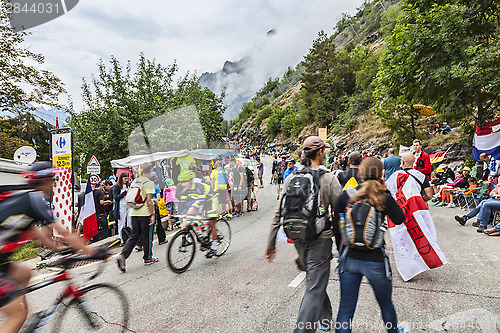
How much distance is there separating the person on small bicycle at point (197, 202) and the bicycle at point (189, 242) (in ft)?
0.35

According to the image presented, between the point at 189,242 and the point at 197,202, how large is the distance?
80 cm

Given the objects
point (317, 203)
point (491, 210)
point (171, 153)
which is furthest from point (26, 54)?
point (491, 210)

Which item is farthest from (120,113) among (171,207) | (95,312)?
(95,312)

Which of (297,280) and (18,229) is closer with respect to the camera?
(18,229)

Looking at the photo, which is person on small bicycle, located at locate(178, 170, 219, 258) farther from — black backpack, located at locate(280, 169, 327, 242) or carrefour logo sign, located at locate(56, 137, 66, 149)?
carrefour logo sign, located at locate(56, 137, 66, 149)

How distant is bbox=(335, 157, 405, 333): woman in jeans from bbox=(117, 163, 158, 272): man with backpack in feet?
13.3

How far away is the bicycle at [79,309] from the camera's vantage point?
9.43 ft

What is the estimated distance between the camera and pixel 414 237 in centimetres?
448

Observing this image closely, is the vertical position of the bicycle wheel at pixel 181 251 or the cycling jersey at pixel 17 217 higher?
the cycling jersey at pixel 17 217

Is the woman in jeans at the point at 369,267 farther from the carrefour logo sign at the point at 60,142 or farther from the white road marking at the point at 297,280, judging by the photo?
the carrefour logo sign at the point at 60,142

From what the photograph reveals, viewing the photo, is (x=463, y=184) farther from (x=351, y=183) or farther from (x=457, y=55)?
(x=351, y=183)

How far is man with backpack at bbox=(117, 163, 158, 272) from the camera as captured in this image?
555cm

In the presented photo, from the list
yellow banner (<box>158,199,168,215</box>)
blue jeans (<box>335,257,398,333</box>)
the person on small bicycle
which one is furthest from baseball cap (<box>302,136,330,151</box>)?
yellow banner (<box>158,199,168,215</box>)

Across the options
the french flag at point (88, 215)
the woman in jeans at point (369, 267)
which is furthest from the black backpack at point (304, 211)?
the french flag at point (88, 215)
